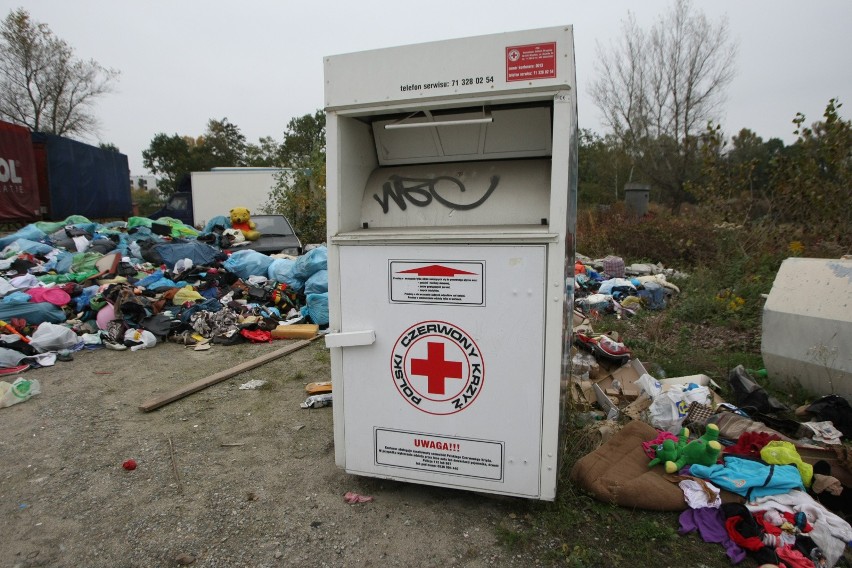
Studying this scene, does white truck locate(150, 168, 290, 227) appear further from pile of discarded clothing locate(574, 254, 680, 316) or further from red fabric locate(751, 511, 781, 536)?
red fabric locate(751, 511, 781, 536)

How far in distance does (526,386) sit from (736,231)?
733 cm

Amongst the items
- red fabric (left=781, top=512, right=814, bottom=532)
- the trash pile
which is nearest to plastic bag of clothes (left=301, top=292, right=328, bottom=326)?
the trash pile

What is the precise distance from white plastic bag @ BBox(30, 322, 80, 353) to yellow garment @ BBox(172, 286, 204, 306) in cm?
120

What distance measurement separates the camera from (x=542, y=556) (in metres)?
2.09

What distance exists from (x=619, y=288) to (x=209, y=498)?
5838 mm

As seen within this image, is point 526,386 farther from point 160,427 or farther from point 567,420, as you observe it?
point 160,427

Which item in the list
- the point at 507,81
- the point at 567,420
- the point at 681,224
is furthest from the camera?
the point at 681,224

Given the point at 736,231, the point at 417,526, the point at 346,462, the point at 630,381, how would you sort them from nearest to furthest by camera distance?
the point at 417,526 → the point at 346,462 → the point at 630,381 → the point at 736,231

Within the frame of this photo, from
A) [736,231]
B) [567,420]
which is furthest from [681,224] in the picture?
[567,420]

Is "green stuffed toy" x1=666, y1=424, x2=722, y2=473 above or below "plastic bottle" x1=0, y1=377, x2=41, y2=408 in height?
above

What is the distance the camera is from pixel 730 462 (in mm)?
2527

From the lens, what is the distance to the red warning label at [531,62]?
79.8 inches

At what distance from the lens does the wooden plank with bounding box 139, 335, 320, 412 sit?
371 cm

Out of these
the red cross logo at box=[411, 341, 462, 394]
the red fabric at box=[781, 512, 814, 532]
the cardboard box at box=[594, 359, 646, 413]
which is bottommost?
the red fabric at box=[781, 512, 814, 532]
